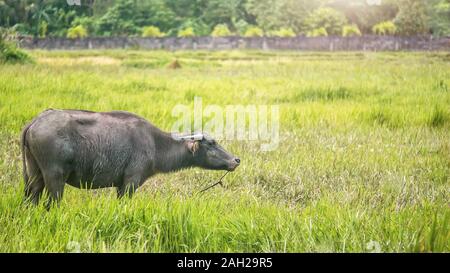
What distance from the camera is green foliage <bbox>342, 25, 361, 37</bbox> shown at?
14.6 ft

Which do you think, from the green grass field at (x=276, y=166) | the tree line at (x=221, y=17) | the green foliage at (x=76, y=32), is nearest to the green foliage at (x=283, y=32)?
the tree line at (x=221, y=17)

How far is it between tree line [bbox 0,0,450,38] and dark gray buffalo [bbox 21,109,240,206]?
1500 millimetres

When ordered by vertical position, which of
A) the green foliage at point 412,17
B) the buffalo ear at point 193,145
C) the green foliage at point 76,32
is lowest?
the buffalo ear at point 193,145

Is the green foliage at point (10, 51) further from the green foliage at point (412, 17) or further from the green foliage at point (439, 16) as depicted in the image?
the green foliage at point (439, 16)

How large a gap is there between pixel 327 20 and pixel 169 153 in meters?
2.57

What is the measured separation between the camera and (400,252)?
201 cm

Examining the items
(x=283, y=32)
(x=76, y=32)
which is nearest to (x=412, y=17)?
(x=283, y=32)

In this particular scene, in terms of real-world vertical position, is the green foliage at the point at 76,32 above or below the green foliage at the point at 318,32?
above

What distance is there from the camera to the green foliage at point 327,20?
183 inches

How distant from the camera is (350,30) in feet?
15.4

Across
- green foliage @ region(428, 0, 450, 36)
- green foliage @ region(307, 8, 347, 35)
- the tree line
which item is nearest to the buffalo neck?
the tree line

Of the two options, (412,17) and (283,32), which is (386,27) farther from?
(283,32)

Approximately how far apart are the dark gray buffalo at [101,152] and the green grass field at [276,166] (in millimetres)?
96
